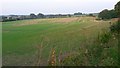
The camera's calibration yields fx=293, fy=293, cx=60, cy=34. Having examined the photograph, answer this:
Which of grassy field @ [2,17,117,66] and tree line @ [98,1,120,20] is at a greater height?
tree line @ [98,1,120,20]

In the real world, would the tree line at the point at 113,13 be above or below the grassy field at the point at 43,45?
above

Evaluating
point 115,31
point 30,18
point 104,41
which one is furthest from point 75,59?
point 30,18

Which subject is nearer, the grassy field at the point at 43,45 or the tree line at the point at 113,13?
the grassy field at the point at 43,45

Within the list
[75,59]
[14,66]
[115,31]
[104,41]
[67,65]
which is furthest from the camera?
[115,31]

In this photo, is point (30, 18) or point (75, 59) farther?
point (30, 18)

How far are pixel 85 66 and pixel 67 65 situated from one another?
0.44 meters

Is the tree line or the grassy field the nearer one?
the grassy field

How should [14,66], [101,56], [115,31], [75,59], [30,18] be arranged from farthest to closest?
[30,18], [115,31], [14,66], [101,56], [75,59]

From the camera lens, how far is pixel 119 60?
6516 mm

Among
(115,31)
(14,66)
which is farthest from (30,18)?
(14,66)

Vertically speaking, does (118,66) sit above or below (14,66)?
above

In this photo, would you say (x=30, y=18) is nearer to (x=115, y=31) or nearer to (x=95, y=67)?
(x=115, y=31)

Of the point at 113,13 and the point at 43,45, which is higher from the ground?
the point at 43,45

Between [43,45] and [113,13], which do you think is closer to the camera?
[43,45]
